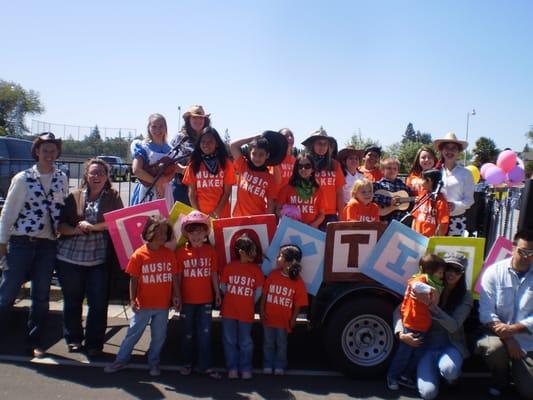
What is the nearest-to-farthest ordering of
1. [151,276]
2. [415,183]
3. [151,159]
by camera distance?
[151,276] → [151,159] → [415,183]

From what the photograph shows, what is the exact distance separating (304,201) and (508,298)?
1.98 metres

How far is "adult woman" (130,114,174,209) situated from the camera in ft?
16.5

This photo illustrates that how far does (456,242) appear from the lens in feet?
13.0

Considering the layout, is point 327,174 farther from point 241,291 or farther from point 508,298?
point 508,298

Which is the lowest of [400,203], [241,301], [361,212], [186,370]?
[186,370]

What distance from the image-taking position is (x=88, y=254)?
428 cm

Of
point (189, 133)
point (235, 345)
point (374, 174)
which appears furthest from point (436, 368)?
point (189, 133)

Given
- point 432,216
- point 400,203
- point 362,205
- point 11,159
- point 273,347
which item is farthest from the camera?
point 11,159

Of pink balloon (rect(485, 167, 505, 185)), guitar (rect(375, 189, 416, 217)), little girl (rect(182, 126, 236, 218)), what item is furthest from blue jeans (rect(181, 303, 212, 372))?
pink balloon (rect(485, 167, 505, 185))

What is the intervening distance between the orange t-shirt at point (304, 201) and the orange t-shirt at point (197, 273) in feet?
3.33

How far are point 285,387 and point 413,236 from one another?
5.52ft

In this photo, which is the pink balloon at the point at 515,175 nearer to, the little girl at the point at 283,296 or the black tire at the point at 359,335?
the black tire at the point at 359,335

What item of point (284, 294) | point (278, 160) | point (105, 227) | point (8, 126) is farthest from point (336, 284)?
point (8, 126)

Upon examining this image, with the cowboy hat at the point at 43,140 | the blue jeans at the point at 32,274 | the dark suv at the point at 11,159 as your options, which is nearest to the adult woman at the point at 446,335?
the blue jeans at the point at 32,274
